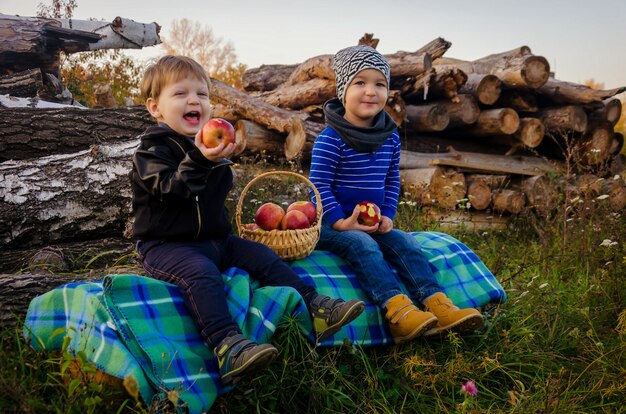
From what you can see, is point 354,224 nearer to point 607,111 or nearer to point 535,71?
point 535,71

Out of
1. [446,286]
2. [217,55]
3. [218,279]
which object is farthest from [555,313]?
[217,55]

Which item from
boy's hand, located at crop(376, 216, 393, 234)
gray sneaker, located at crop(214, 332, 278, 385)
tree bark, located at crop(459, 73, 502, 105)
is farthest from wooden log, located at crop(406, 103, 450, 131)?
gray sneaker, located at crop(214, 332, 278, 385)

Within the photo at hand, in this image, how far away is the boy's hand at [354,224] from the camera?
3528 mm

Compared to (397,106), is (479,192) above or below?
below

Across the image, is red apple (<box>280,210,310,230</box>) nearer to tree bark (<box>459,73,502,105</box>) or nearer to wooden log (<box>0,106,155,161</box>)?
wooden log (<box>0,106,155,161</box>)

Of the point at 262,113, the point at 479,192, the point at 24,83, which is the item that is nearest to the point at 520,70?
the point at 479,192

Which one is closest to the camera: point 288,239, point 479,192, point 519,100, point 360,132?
point 288,239

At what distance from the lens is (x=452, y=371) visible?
2.90 meters

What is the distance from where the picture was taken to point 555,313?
145 inches

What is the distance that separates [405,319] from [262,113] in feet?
16.0

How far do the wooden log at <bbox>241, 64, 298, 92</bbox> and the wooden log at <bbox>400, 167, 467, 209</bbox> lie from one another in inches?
142

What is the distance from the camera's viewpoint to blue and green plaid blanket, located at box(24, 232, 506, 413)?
2451mm

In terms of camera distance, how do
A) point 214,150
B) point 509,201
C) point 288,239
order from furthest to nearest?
point 509,201 → point 288,239 → point 214,150

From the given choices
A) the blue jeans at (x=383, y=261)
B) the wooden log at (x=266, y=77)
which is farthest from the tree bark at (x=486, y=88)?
the blue jeans at (x=383, y=261)
